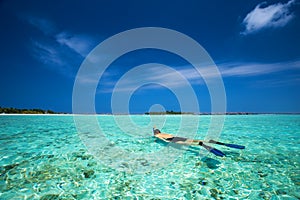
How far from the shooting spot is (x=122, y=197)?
366 cm

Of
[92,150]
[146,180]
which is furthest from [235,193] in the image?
[92,150]

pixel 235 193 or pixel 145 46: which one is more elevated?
pixel 145 46

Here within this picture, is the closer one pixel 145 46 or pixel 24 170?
pixel 24 170

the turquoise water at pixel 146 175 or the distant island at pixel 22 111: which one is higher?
the distant island at pixel 22 111

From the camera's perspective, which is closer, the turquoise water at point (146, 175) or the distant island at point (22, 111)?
the turquoise water at point (146, 175)

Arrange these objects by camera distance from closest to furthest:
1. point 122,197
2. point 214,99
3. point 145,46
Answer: point 122,197
point 214,99
point 145,46

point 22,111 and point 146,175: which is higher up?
point 22,111

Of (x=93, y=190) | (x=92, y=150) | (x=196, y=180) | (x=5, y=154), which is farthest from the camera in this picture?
(x=92, y=150)

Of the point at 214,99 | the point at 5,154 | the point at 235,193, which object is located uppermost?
the point at 214,99

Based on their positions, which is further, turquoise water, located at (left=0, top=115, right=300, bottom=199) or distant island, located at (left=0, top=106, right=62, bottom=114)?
distant island, located at (left=0, top=106, right=62, bottom=114)

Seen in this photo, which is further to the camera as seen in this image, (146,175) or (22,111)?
(22,111)

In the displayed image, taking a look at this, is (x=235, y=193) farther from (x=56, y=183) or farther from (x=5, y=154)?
(x=5, y=154)

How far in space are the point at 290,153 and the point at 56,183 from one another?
9.51 metres

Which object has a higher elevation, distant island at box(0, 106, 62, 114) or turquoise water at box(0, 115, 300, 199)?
distant island at box(0, 106, 62, 114)
